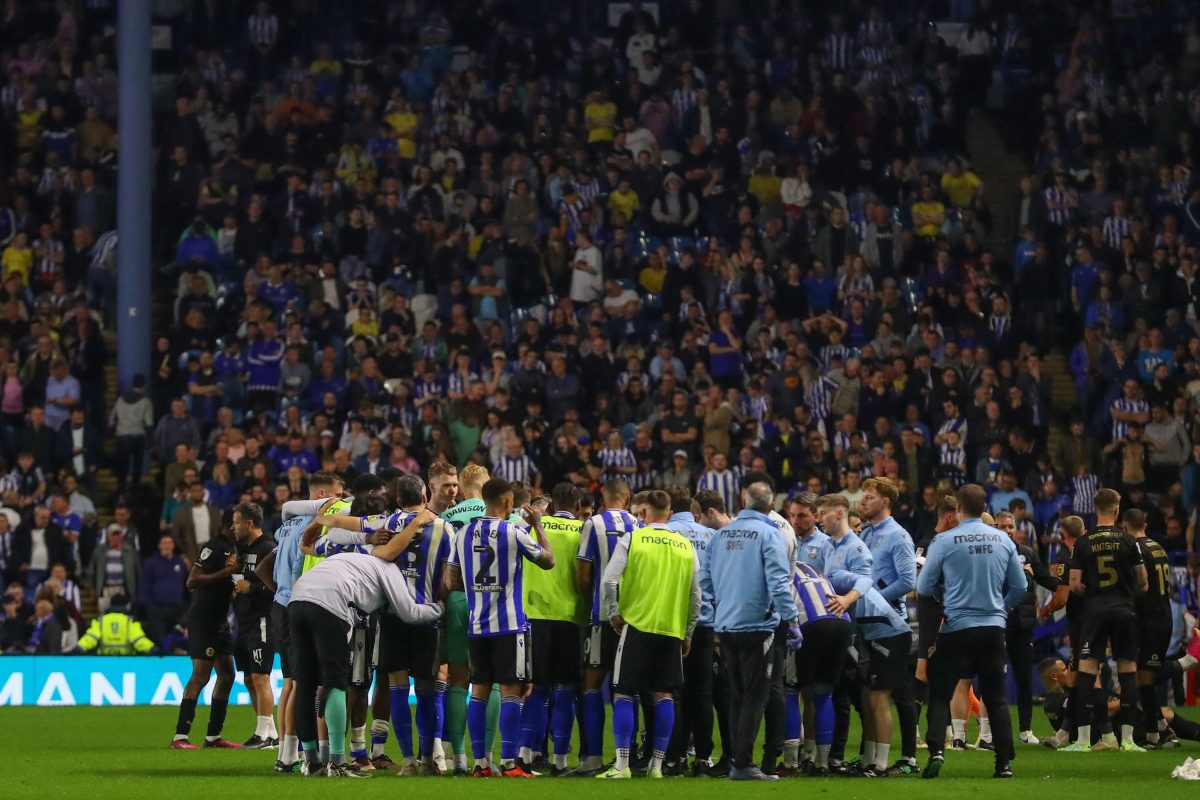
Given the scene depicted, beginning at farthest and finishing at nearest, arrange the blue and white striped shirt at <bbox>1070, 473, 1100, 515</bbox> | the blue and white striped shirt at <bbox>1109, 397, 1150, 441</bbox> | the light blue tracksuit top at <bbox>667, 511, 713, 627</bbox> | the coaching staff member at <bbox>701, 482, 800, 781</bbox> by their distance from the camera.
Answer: the blue and white striped shirt at <bbox>1109, 397, 1150, 441</bbox>
the blue and white striped shirt at <bbox>1070, 473, 1100, 515</bbox>
the light blue tracksuit top at <bbox>667, 511, 713, 627</bbox>
the coaching staff member at <bbox>701, 482, 800, 781</bbox>

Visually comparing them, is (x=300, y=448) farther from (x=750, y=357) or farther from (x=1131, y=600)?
(x=1131, y=600)

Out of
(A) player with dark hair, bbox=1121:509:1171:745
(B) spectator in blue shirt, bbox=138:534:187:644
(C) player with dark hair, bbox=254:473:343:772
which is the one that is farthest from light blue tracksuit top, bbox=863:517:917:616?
(B) spectator in blue shirt, bbox=138:534:187:644

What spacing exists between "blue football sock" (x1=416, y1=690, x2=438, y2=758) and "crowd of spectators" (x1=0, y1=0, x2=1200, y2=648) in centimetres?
A: 951

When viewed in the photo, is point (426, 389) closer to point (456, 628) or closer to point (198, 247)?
point (198, 247)

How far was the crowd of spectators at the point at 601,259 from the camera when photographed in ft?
87.5

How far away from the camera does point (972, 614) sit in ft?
48.4

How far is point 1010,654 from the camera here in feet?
61.1

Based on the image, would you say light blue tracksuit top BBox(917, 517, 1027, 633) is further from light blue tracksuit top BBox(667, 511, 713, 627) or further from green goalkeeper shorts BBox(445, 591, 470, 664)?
green goalkeeper shorts BBox(445, 591, 470, 664)

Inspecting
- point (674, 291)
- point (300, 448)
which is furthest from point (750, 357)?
point (300, 448)

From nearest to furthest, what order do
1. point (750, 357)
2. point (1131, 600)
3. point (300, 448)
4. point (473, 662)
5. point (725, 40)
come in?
1. point (473, 662)
2. point (1131, 600)
3. point (300, 448)
4. point (750, 357)
5. point (725, 40)

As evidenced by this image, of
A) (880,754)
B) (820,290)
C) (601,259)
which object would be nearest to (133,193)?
(601,259)

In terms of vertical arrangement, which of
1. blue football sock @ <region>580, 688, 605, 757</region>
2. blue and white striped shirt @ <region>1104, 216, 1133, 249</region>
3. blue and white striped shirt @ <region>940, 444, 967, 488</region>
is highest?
blue and white striped shirt @ <region>1104, 216, 1133, 249</region>

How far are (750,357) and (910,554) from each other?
1374cm

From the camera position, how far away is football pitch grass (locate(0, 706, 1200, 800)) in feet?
44.8
